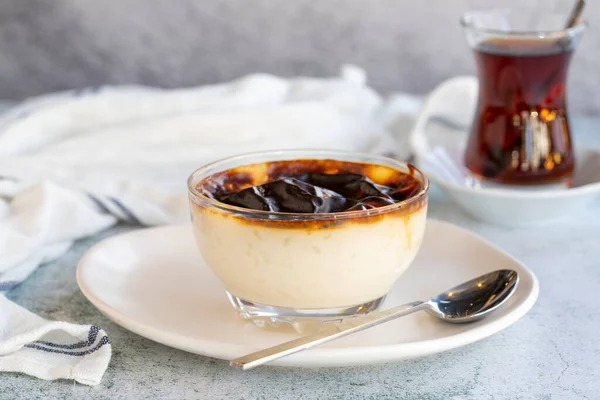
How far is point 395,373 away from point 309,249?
0.14 m

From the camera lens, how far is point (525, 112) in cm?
118

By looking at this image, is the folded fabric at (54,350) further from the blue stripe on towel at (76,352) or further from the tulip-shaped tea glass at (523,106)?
the tulip-shaped tea glass at (523,106)

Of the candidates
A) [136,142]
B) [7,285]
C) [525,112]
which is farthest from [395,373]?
[136,142]

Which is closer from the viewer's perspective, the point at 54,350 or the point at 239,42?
the point at 54,350

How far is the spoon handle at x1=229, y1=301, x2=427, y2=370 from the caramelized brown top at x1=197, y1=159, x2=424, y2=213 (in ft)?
0.33

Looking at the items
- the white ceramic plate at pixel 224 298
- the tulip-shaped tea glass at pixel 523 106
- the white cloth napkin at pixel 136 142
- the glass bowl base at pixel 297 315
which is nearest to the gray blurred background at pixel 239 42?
the white cloth napkin at pixel 136 142

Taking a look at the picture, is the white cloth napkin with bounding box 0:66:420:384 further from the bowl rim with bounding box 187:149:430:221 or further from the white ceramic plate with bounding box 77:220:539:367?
the bowl rim with bounding box 187:149:430:221

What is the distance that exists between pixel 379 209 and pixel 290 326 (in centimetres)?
15

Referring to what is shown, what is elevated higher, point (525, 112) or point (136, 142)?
point (525, 112)

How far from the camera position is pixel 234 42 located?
6.57ft

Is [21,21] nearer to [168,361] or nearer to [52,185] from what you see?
[52,185]

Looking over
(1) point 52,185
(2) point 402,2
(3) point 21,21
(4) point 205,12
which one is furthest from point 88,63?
(1) point 52,185

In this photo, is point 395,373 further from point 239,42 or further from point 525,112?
point 239,42

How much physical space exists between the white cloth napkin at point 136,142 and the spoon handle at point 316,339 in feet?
0.82
